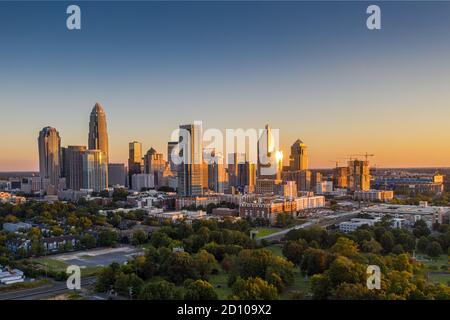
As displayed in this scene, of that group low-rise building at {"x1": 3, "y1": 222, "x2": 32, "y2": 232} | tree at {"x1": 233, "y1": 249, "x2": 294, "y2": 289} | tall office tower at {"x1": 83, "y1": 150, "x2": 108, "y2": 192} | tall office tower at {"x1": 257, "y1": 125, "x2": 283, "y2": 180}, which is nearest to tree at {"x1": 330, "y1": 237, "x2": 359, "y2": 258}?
tree at {"x1": 233, "y1": 249, "x2": 294, "y2": 289}

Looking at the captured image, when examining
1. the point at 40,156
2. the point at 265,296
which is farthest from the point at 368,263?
the point at 40,156

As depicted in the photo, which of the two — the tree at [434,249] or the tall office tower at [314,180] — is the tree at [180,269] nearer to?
the tree at [434,249]

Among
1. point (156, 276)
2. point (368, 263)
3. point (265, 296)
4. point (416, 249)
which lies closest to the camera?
point (265, 296)
